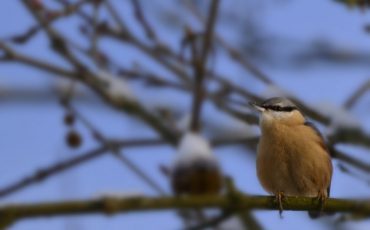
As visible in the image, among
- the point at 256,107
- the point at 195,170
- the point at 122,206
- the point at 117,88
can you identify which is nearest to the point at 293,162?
the point at 256,107

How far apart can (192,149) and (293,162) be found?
517 mm

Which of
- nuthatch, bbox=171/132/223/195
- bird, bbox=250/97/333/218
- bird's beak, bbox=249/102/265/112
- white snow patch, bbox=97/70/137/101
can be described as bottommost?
bird, bbox=250/97/333/218

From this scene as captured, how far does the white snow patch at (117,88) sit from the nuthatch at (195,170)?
0.33m

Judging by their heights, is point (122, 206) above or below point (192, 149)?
below

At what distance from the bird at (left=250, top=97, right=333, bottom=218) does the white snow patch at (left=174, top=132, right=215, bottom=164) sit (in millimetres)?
356

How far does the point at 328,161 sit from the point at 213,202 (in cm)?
107

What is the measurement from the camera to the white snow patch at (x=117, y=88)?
9.86 ft

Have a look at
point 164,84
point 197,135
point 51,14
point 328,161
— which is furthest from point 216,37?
point 328,161

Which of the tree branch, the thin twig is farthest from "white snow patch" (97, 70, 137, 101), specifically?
the tree branch

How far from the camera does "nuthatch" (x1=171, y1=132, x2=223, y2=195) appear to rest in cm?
265

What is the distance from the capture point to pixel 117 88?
10.0 ft

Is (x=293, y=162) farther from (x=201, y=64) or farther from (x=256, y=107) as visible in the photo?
(x=201, y=64)

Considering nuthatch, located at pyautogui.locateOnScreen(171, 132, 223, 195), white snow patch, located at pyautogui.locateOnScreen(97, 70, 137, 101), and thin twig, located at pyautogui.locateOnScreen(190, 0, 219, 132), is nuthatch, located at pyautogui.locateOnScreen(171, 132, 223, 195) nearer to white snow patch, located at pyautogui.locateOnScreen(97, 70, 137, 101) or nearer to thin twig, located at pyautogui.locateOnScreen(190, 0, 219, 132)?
thin twig, located at pyautogui.locateOnScreen(190, 0, 219, 132)

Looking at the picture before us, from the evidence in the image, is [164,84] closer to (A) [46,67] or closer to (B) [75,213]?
(A) [46,67]
